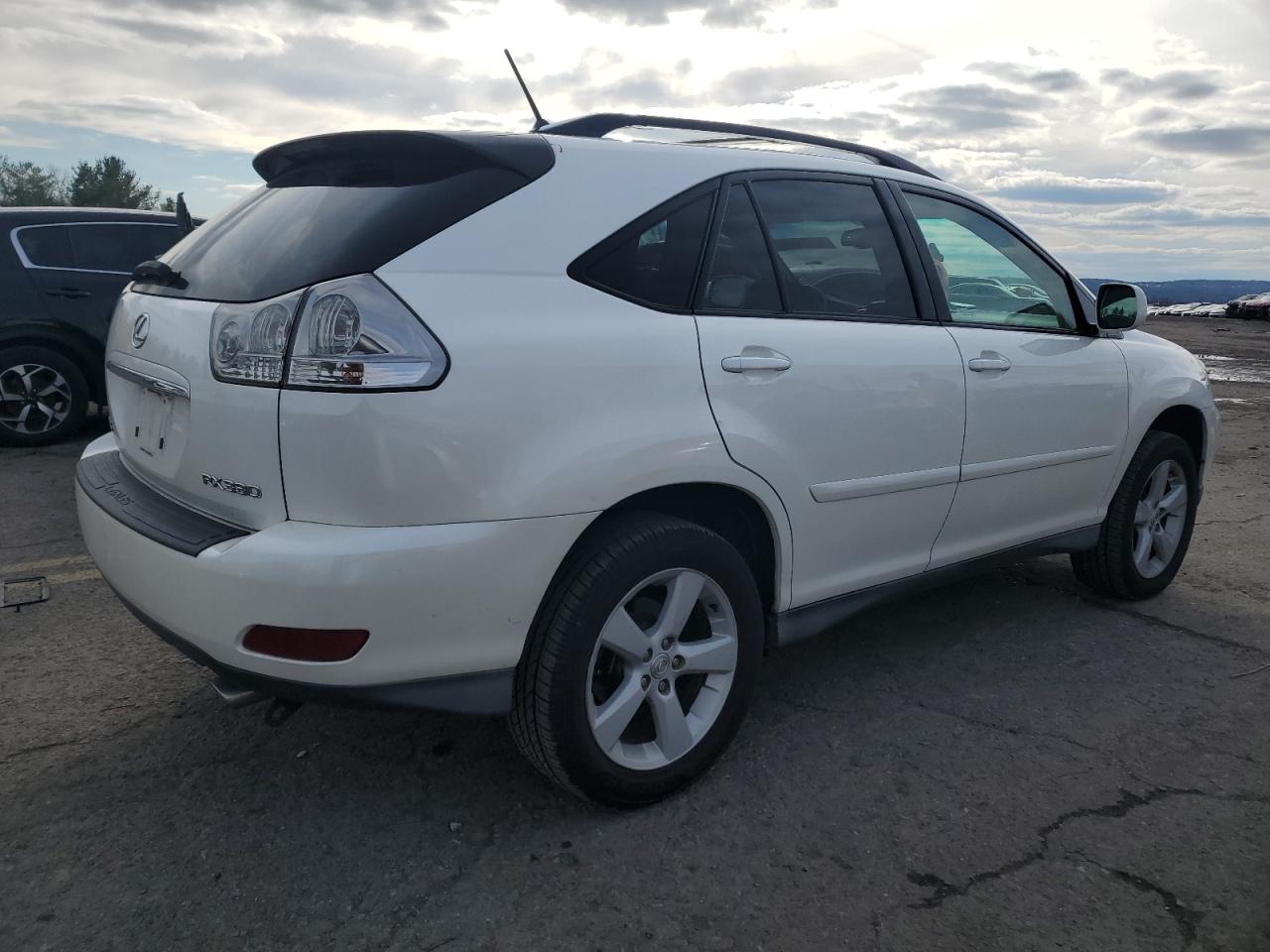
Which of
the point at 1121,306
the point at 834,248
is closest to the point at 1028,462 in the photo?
the point at 1121,306

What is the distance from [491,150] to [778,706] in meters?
1.93

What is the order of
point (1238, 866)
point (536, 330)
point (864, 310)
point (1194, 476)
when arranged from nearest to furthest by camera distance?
point (536, 330) < point (1238, 866) < point (864, 310) < point (1194, 476)

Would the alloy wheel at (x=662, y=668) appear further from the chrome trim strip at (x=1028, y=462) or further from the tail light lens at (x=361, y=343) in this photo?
the chrome trim strip at (x=1028, y=462)

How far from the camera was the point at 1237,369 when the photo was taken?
1647 centimetres

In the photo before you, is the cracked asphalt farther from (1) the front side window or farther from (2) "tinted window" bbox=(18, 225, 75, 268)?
(2) "tinted window" bbox=(18, 225, 75, 268)

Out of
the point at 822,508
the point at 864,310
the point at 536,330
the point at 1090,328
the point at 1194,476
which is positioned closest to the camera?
the point at 536,330

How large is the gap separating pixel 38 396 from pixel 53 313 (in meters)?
0.56

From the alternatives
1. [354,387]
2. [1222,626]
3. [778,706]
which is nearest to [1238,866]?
[778,706]

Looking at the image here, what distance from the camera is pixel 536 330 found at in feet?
7.78

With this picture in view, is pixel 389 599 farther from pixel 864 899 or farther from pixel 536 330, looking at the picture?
pixel 864 899

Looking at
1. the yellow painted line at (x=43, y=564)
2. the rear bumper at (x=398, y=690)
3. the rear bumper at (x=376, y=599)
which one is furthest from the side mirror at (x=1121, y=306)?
the yellow painted line at (x=43, y=564)

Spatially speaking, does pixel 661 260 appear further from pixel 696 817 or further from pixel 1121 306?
pixel 1121 306

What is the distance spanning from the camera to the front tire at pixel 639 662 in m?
2.45

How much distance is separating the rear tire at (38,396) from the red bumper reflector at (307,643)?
5799 millimetres
